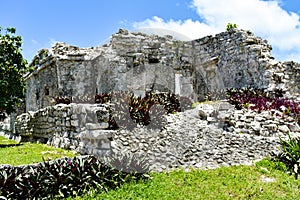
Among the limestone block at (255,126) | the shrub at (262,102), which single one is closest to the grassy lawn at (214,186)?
the limestone block at (255,126)

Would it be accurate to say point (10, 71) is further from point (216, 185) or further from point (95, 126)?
point (216, 185)

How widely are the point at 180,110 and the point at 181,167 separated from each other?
18.6ft

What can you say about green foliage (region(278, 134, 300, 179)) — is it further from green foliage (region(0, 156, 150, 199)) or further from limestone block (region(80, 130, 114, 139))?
limestone block (region(80, 130, 114, 139))

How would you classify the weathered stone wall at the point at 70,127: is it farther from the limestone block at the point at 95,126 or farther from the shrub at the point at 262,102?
the shrub at the point at 262,102

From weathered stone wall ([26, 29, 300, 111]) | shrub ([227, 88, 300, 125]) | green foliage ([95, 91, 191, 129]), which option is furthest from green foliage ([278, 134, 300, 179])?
weathered stone wall ([26, 29, 300, 111])

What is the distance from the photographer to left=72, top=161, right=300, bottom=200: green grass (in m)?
5.77

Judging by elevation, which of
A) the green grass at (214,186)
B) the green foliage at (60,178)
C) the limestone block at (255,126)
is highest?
the limestone block at (255,126)

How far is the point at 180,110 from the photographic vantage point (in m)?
13.2

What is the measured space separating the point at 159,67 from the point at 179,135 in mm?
7590

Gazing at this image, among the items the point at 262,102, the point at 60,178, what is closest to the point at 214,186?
the point at 60,178

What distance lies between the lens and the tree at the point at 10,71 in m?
12.4

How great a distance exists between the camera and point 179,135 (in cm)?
980

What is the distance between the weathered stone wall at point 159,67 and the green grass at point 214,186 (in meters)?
7.42

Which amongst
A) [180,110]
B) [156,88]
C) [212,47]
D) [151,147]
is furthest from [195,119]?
[212,47]
